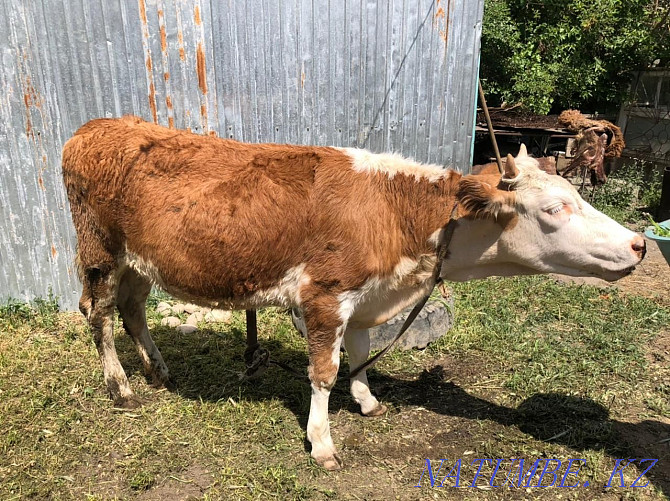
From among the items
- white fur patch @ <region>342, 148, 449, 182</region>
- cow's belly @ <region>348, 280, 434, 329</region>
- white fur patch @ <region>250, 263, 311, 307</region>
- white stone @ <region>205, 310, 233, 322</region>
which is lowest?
white stone @ <region>205, 310, 233, 322</region>

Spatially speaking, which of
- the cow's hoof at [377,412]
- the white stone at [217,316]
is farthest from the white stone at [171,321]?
the cow's hoof at [377,412]

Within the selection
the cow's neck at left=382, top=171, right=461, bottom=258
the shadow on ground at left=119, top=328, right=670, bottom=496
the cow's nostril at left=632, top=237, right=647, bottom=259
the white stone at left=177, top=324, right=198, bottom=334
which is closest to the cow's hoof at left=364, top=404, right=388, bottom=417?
the shadow on ground at left=119, top=328, right=670, bottom=496

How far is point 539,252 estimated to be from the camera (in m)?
3.24

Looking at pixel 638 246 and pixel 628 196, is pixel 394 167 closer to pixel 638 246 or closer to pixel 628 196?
pixel 638 246

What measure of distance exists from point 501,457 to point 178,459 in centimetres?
211

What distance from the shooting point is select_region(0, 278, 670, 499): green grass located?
133 inches

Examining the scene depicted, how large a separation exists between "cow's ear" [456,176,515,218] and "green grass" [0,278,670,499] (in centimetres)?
162

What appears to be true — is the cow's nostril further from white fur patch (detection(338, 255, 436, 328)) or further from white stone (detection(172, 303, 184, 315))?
white stone (detection(172, 303, 184, 315))

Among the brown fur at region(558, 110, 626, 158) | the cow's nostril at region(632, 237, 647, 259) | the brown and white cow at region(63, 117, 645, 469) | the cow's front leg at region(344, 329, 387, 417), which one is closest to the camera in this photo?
the cow's nostril at region(632, 237, 647, 259)

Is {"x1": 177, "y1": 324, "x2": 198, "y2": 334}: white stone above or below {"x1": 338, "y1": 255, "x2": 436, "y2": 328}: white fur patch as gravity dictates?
below

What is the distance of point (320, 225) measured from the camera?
3.30 metres

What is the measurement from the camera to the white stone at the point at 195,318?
554cm

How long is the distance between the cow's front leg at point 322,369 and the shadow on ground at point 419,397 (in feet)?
1.43

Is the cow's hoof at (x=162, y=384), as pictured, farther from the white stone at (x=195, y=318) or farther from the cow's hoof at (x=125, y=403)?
the white stone at (x=195, y=318)
